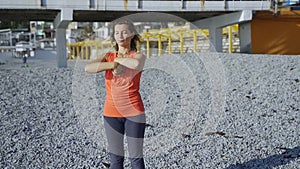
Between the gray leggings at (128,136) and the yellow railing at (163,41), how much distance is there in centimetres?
968

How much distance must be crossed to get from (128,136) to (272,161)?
6.40 ft

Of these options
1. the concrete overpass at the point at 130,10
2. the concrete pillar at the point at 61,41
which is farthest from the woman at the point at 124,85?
the concrete pillar at the point at 61,41

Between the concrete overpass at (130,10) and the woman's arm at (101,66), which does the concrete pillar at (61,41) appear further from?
the woman's arm at (101,66)

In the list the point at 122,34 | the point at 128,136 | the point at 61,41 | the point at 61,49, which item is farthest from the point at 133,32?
the point at 61,41

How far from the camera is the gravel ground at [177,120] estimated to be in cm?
441

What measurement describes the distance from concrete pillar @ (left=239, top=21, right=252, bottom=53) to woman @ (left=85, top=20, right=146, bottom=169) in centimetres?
1262

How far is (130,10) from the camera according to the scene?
13719 millimetres

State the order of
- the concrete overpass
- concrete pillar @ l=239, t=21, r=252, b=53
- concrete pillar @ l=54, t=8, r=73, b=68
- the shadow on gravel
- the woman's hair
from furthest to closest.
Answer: concrete pillar @ l=239, t=21, r=252, b=53, concrete pillar @ l=54, t=8, r=73, b=68, the concrete overpass, the shadow on gravel, the woman's hair

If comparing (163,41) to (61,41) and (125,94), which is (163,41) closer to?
(61,41)

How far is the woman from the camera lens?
2.95 m

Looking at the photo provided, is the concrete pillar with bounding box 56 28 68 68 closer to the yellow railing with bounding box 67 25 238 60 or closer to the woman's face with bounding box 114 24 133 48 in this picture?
the yellow railing with bounding box 67 25 238 60

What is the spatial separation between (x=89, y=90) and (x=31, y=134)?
3276 mm

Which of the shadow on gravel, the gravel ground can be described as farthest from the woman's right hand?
the shadow on gravel

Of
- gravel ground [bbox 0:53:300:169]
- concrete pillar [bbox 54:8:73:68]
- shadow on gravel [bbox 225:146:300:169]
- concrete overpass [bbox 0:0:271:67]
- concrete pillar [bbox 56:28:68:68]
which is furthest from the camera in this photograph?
concrete pillar [bbox 56:28:68:68]
